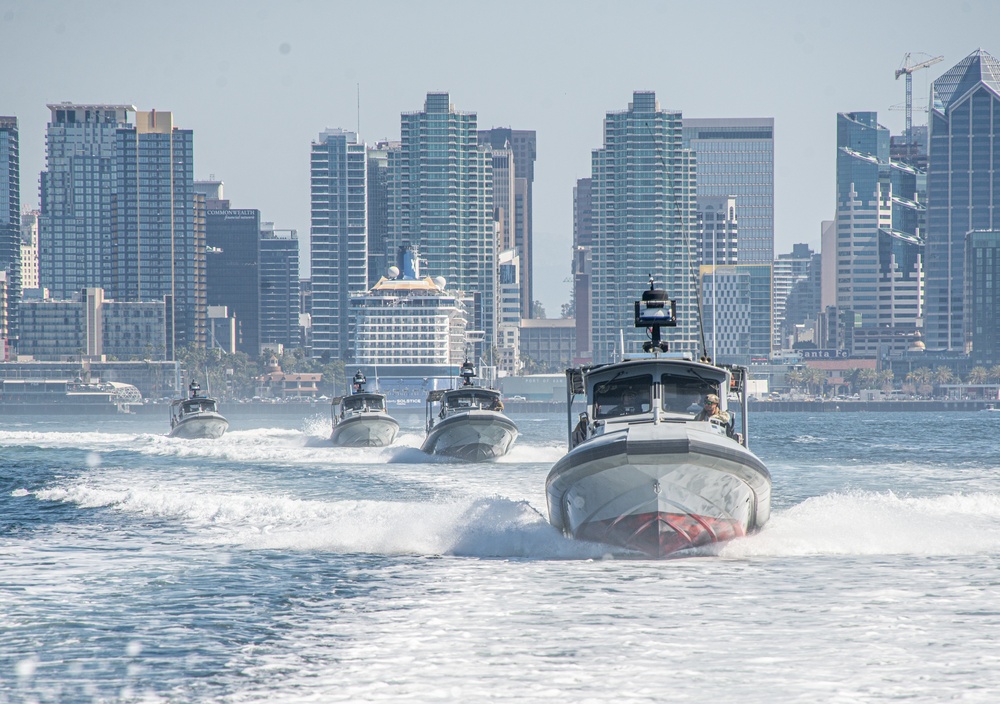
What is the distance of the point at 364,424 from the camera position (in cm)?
6159

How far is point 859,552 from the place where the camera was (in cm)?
2167

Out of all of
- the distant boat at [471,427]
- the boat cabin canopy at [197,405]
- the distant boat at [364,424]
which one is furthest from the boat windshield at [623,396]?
the boat cabin canopy at [197,405]

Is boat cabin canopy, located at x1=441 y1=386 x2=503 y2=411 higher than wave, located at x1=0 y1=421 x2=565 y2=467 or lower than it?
higher

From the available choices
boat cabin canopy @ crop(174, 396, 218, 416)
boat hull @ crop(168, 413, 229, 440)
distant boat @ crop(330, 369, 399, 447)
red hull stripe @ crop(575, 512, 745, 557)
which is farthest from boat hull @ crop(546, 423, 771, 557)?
boat cabin canopy @ crop(174, 396, 218, 416)

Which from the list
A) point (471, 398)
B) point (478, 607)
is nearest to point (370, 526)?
point (478, 607)

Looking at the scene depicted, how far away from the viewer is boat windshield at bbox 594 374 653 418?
21500 mm

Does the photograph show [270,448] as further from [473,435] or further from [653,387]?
[653,387]

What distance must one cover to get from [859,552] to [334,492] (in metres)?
19.9

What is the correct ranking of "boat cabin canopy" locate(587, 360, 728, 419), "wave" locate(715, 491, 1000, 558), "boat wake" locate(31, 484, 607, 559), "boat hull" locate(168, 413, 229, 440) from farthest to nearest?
"boat hull" locate(168, 413, 229, 440) < "boat wake" locate(31, 484, 607, 559) < "wave" locate(715, 491, 1000, 558) < "boat cabin canopy" locate(587, 360, 728, 419)

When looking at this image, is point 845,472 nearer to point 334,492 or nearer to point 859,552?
point 334,492

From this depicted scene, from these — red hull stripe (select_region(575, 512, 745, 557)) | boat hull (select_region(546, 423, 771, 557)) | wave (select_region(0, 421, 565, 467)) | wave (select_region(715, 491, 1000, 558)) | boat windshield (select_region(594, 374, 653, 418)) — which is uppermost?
boat windshield (select_region(594, 374, 653, 418))

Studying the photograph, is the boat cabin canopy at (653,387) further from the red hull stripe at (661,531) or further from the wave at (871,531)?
the wave at (871,531)

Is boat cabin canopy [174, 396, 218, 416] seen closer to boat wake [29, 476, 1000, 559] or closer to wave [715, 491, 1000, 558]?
boat wake [29, 476, 1000, 559]

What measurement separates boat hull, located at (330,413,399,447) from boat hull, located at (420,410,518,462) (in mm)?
9364
